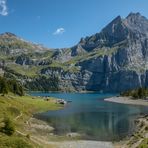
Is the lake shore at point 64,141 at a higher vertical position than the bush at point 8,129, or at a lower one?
lower

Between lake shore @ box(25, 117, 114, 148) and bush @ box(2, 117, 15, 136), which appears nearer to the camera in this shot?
bush @ box(2, 117, 15, 136)

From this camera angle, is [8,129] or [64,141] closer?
[8,129]

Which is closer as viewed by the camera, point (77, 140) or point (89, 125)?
point (77, 140)

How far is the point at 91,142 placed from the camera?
276 feet

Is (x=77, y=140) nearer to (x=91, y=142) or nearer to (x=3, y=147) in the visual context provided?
(x=91, y=142)

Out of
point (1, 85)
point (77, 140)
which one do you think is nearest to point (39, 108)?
point (1, 85)

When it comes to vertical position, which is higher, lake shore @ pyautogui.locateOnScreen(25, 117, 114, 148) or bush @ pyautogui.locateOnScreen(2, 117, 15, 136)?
bush @ pyautogui.locateOnScreen(2, 117, 15, 136)

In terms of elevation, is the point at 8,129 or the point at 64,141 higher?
the point at 8,129

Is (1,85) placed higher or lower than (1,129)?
higher

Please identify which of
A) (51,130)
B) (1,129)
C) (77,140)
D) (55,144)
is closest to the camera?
(1,129)

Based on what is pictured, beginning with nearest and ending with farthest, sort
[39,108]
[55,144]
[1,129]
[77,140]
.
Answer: [1,129] < [55,144] < [77,140] < [39,108]

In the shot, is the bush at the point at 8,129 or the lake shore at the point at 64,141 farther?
the lake shore at the point at 64,141

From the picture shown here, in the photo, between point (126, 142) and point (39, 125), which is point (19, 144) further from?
point (39, 125)

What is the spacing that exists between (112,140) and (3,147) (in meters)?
43.8
